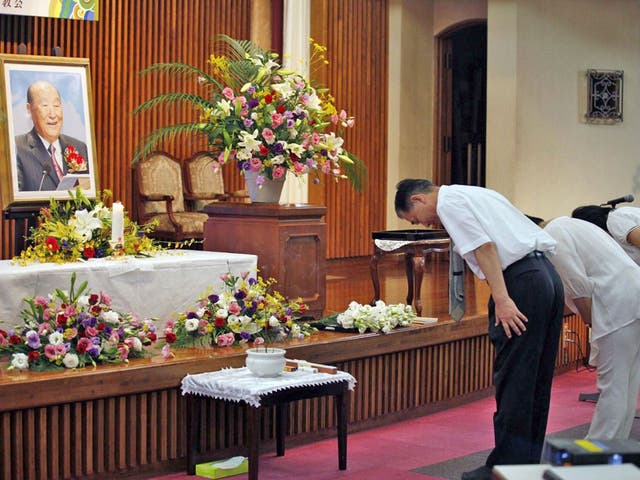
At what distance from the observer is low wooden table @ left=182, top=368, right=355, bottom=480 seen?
445 centimetres

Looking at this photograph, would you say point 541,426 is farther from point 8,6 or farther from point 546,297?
point 8,6

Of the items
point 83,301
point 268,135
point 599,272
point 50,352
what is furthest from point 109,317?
point 599,272

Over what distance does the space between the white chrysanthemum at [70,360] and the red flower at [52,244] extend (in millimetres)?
925

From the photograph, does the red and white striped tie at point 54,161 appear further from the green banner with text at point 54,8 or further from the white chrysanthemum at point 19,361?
the white chrysanthemum at point 19,361

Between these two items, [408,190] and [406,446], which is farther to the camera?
[406,446]

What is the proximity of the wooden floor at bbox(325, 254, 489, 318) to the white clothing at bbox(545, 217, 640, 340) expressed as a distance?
2284 mm

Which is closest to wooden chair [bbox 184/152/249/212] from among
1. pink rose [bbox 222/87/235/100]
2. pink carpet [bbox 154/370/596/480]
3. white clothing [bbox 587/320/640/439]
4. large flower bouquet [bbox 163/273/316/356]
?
pink rose [bbox 222/87/235/100]

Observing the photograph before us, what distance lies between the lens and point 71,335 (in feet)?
15.1

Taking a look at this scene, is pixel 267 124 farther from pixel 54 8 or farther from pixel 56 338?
pixel 54 8

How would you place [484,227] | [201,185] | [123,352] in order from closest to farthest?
[484,227]
[123,352]
[201,185]

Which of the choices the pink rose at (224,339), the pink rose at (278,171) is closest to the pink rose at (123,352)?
the pink rose at (224,339)

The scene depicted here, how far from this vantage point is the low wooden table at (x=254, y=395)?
14.6 ft

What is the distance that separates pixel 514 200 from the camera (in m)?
10.8

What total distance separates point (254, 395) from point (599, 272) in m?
1.46
